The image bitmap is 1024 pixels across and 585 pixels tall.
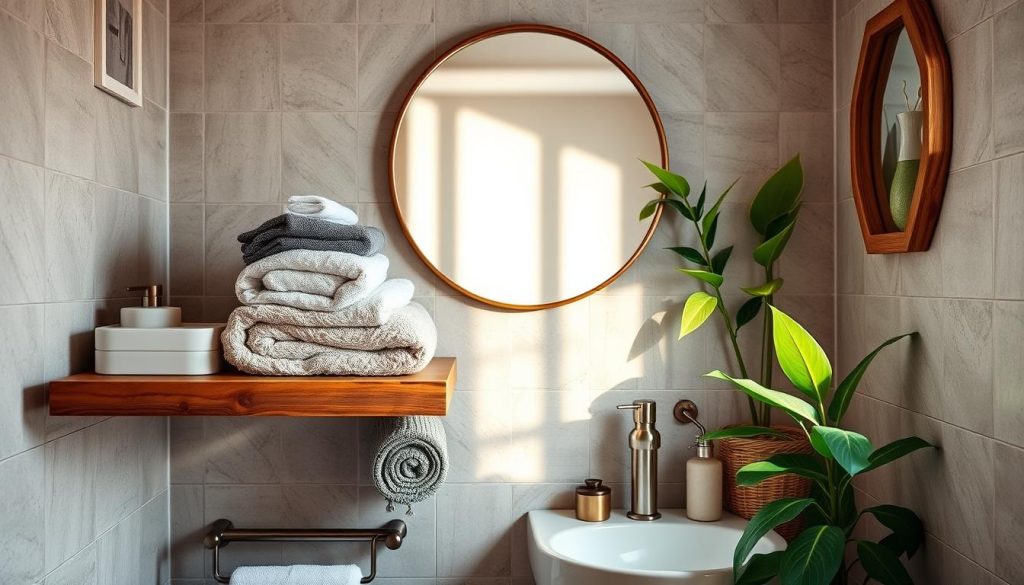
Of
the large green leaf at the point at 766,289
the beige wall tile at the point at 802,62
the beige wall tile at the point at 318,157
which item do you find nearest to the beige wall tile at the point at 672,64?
the beige wall tile at the point at 802,62

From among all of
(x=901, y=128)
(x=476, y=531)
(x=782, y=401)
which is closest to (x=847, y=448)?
(x=782, y=401)

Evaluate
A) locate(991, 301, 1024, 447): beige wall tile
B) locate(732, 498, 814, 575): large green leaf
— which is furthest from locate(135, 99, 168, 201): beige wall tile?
locate(991, 301, 1024, 447): beige wall tile

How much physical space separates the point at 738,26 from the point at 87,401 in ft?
5.05

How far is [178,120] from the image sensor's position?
1.86m

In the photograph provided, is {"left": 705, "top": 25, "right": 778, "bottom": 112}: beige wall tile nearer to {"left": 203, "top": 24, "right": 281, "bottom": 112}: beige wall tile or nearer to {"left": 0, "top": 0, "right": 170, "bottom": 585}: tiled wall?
{"left": 203, "top": 24, "right": 281, "bottom": 112}: beige wall tile

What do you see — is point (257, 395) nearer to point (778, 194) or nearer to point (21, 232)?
point (21, 232)

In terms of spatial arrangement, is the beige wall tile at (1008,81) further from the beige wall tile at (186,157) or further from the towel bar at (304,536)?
→ the beige wall tile at (186,157)

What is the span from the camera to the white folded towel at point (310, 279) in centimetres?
143

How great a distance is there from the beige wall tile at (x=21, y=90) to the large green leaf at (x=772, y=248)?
1.36m

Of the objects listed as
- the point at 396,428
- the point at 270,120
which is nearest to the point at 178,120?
the point at 270,120

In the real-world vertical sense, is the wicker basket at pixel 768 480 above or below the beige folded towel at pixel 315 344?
below

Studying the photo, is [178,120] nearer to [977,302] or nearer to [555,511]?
[555,511]

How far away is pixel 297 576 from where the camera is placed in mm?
1685

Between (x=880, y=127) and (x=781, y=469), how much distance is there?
71cm
